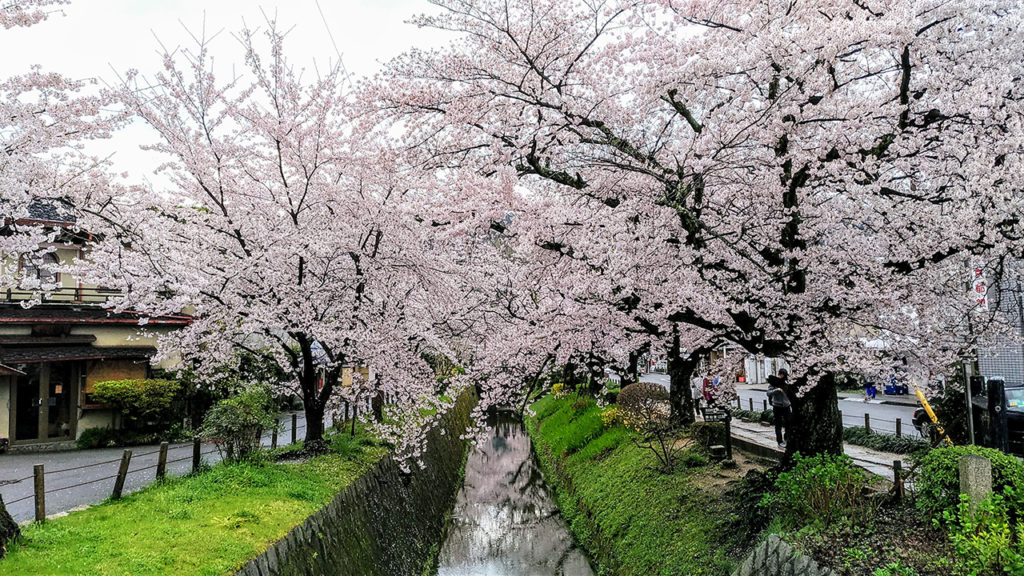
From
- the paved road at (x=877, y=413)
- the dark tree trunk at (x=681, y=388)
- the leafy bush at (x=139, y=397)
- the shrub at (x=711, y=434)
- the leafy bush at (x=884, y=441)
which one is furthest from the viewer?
the leafy bush at (x=139, y=397)

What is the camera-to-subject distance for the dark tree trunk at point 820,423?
8.62 metres

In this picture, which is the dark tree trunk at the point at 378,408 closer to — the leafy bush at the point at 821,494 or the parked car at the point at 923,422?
the leafy bush at the point at 821,494

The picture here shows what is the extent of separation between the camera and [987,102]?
23.5 ft

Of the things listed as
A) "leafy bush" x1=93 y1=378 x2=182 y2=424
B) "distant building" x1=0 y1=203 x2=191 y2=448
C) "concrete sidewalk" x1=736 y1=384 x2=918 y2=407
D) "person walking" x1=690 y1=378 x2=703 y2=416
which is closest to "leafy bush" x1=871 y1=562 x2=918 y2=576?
"person walking" x1=690 y1=378 x2=703 y2=416

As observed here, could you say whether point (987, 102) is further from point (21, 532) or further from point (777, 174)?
point (21, 532)

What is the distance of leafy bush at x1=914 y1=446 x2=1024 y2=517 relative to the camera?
18.9 feet

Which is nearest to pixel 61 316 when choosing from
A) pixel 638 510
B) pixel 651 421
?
pixel 651 421

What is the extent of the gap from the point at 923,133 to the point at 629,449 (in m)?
10.4

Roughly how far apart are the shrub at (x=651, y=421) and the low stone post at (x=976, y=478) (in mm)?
6673

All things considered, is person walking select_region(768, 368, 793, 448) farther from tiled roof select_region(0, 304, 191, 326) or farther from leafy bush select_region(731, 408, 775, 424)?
tiled roof select_region(0, 304, 191, 326)

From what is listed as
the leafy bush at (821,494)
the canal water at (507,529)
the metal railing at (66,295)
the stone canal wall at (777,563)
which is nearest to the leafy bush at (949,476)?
the leafy bush at (821,494)

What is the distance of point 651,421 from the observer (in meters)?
12.8

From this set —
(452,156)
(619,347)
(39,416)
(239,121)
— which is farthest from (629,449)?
(39,416)

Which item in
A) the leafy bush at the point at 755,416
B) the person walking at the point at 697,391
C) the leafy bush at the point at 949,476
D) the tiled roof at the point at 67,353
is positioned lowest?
the leafy bush at the point at 755,416
